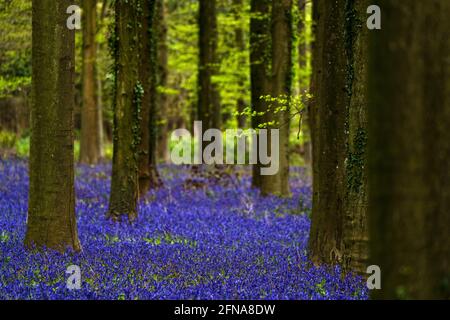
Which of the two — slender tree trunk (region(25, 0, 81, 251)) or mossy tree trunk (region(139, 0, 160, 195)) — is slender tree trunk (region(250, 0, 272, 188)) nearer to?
mossy tree trunk (region(139, 0, 160, 195))

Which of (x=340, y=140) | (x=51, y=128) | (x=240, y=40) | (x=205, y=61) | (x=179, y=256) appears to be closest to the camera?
(x=340, y=140)

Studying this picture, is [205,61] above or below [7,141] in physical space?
above

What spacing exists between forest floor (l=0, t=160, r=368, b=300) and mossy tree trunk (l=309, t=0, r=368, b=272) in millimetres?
467

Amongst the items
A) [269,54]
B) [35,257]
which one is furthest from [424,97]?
[269,54]

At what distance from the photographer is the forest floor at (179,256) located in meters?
6.71

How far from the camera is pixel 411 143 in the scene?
379 cm

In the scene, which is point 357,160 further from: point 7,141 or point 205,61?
point 7,141

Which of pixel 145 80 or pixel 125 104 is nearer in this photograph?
pixel 125 104

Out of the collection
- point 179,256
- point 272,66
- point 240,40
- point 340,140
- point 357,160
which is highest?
point 240,40

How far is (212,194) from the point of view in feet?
63.3

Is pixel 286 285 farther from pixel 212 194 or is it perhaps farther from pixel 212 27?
pixel 212 27

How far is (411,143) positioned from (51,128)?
613cm
